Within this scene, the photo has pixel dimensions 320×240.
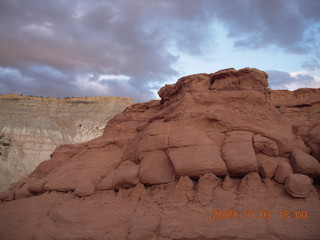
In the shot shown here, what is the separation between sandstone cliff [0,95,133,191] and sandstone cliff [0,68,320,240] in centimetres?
2581

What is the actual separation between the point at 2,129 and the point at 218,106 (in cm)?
3549

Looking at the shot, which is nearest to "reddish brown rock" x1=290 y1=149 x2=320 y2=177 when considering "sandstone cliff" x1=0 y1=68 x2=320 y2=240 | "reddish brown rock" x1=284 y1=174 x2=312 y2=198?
"sandstone cliff" x1=0 y1=68 x2=320 y2=240

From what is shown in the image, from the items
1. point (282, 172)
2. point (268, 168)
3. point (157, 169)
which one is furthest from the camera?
point (157, 169)

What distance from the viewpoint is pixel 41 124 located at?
3856 cm

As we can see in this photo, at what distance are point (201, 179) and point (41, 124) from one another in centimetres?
3633

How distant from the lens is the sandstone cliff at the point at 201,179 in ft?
18.4

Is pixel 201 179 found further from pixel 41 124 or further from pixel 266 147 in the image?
pixel 41 124

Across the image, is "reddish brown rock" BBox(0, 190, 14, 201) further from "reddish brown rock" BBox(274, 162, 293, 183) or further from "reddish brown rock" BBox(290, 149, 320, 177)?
"reddish brown rock" BBox(290, 149, 320, 177)

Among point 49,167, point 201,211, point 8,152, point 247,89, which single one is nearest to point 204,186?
point 201,211

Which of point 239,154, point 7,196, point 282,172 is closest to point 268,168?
point 282,172

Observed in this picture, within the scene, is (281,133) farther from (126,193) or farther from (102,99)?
(102,99)

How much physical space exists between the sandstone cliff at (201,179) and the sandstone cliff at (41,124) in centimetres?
2581

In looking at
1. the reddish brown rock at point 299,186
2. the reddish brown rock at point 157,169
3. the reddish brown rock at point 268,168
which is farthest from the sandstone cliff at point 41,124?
the reddish brown rock at point 299,186

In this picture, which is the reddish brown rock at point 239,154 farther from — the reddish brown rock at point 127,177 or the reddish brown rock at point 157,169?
the reddish brown rock at point 127,177
